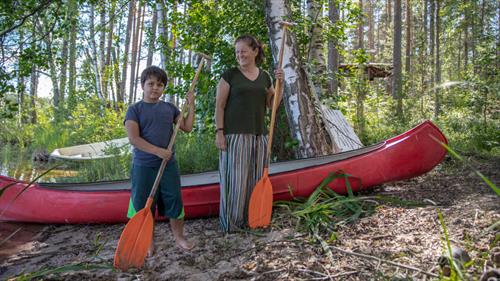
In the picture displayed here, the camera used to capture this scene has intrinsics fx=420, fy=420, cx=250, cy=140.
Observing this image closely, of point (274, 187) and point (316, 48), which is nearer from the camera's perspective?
point (274, 187)

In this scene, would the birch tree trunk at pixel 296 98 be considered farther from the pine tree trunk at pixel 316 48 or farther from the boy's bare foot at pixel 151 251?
the boy's bare foot at pixel 151 251

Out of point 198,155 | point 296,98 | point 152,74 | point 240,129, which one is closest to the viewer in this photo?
point 152,74

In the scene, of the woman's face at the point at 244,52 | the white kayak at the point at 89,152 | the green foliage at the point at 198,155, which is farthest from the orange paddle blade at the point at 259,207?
the white kayak at the point at 89,152

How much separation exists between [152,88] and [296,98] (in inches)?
87.5

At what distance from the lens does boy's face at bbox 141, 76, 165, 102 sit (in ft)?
9.29

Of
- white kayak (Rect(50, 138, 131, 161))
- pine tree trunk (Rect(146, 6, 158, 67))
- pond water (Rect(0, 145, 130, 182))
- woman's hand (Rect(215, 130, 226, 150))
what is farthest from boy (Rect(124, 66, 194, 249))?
white kayak (Rect(50, 138, 131, 161))

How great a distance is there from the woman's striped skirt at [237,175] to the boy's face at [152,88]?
25.4 inches

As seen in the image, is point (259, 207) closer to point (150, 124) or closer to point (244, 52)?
point (150, 124)

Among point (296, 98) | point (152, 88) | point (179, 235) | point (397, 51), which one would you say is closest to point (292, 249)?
point (179, 235)

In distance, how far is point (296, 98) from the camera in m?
4.72

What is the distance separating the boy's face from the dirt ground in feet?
3.52

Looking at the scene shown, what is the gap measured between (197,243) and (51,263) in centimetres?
103

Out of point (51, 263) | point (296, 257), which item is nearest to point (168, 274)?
point (296, 257)

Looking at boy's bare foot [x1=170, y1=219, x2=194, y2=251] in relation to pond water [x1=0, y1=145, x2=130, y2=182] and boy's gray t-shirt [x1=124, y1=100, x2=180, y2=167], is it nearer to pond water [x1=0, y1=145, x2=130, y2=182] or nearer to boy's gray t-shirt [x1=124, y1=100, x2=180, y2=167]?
boy's gray t-shirt [x1=124, y1=100, x2=180, y2=167]
